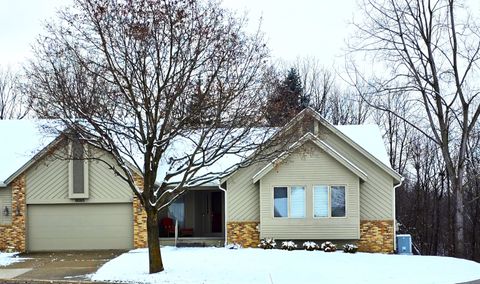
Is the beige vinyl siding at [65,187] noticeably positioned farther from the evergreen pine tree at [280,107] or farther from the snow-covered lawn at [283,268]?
the evergreen pine tree at [280,107]

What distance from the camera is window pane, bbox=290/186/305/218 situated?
926 inches

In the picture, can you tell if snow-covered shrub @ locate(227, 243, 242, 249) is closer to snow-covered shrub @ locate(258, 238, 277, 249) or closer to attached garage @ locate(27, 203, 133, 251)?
snow-covered shrub @ locate(258, 238, 277, 249)

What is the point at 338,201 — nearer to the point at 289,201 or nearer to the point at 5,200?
the point at 289,201

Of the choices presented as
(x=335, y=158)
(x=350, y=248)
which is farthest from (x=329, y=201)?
(x=350, y=248)

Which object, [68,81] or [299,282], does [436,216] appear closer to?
[299,282]

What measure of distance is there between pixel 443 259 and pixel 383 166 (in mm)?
4728

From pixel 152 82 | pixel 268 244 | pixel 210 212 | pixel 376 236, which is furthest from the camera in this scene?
pixel 210 212

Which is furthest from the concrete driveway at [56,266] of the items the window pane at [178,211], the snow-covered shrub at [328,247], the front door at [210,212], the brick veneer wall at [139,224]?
the snow-covered shrub at [328,247]

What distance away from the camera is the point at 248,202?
79.3 feet

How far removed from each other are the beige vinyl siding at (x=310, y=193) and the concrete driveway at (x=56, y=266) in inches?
236

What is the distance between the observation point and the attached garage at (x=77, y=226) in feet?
79.5

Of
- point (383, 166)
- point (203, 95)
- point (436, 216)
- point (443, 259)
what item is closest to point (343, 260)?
point (443, 259)

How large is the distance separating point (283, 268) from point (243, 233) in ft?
21.2

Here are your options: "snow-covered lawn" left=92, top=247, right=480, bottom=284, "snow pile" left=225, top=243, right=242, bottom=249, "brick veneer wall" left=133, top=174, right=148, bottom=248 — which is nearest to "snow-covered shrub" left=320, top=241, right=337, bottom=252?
"snow-covered lawn" left=92, top=247, right=480, bottom=284
